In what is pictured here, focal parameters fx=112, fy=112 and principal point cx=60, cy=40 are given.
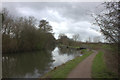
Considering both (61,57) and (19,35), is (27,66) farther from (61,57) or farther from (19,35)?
(19,35)

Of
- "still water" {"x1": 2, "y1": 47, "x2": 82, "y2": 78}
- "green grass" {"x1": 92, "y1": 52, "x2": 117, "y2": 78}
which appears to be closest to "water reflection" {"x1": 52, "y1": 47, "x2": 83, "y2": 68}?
"still water" {"x1": 2, "y1": 47, "x2": 82, "y2": 78}

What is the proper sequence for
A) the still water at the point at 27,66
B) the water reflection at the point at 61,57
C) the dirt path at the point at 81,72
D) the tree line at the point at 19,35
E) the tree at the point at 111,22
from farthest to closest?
the tree line at the point at 19,35 → the water reflection at the point at 61,57 → the still water at the point at 27,66 → the dirt path at the point at 81,72 → the tree at the point at 111,22

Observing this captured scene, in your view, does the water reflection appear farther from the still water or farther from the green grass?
the green grass

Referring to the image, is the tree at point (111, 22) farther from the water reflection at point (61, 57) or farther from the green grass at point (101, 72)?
the water reflection at point (61, 57)

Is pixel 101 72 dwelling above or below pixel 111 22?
below

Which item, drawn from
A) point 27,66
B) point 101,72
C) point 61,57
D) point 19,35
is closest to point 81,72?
point 101,72

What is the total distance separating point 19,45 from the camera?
34.8 metres

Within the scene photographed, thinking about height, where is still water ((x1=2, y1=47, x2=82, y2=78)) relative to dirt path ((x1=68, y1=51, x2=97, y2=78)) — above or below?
below

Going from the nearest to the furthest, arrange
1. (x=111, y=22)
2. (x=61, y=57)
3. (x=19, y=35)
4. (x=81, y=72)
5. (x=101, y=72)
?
(x=111, y=22), (x=101, y=72), (x=81, y=72), (x=61, y=57), (x=19, y=35)

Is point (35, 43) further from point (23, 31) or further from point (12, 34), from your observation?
point (12, 34)

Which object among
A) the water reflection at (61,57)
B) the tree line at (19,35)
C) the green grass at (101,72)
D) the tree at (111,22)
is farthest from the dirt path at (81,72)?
the tree line at (19,35)

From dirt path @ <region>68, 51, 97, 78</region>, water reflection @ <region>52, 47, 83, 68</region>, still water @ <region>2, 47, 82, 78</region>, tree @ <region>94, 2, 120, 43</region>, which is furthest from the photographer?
water reflection @ <region>52, 47, 83, 68</region>

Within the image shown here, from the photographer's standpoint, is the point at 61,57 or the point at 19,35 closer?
the point at 61,57

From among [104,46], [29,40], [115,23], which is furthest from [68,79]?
[29,40]
